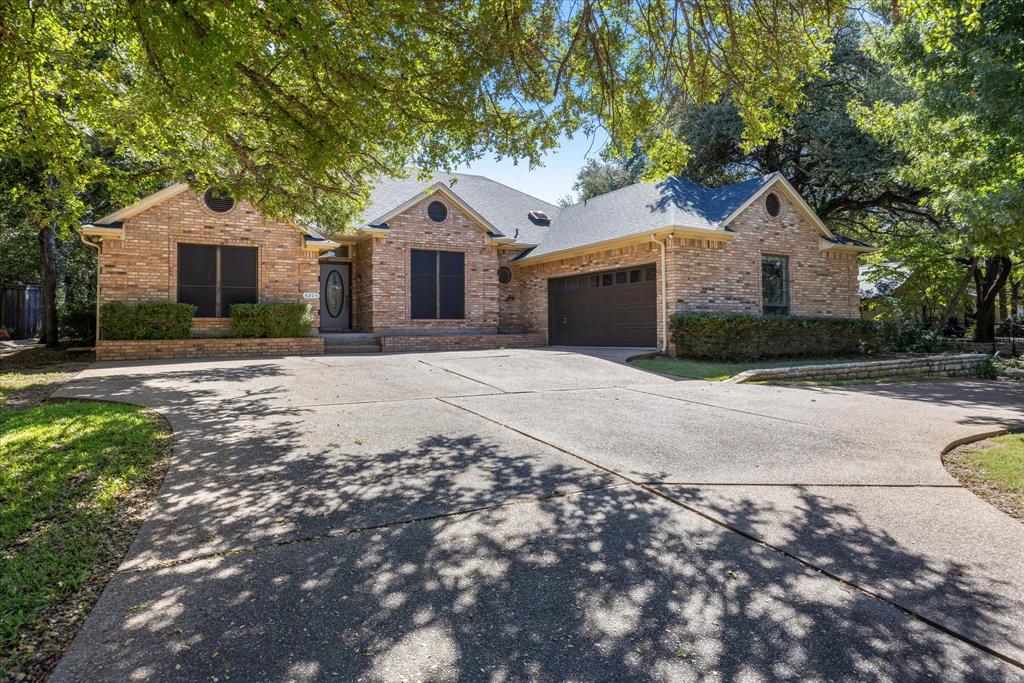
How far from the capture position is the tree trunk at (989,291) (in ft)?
63.8

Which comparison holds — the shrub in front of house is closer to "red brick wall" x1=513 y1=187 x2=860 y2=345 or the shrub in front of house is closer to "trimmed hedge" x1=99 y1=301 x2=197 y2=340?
"red brick wall" x1=513 y1=187 x2=860 y2=345

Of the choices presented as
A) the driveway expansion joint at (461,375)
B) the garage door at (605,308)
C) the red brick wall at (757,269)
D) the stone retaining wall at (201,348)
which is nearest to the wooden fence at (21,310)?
the stone retaining wall at (201,348)

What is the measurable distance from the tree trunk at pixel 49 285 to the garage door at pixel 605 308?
595 inches

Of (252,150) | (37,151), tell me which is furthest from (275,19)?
(37,151)

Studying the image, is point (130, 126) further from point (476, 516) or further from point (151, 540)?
point (476, 516)

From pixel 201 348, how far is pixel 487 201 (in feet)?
40.5

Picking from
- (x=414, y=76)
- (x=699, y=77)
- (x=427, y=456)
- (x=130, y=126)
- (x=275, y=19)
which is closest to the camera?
(x=427, y=456)

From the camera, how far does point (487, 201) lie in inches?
880

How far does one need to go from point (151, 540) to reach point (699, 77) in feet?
24.6

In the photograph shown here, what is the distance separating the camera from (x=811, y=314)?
17156mm

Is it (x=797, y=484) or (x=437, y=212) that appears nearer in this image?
(x=797, y=484)

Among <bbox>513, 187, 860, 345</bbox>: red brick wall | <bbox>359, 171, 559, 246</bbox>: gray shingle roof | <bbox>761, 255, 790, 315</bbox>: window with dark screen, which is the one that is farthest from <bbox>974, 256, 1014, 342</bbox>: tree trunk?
<bbox>359, 171, 559, 246</bbox>: gray shingle roof

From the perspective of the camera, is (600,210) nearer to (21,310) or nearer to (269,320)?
(269,320)

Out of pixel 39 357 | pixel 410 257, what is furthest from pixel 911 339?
pixel 39 357
